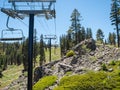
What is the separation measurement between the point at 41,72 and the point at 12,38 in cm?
1640

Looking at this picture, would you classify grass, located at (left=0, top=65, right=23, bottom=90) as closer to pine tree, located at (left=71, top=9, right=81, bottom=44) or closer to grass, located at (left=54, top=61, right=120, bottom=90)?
pine tree, located at (left=71, top=9, right=81, bottom=44)

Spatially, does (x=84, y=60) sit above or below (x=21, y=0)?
below

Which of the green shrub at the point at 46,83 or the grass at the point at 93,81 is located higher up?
the grass at the point at 93,81

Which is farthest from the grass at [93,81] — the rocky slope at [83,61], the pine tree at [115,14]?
the pine tree at [115,14]

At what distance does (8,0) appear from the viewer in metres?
18.4

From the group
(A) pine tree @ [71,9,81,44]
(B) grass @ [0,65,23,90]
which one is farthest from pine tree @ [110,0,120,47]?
(B) grass @ [0,65,23,90]

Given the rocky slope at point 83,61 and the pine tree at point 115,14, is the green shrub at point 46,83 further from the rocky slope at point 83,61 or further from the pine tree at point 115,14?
the pine tree at point 115,14

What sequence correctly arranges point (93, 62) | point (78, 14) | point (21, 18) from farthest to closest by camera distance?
point (78, 14) → point (93, 62) → point (21, 18)

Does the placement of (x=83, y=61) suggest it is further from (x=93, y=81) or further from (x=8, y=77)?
(x=8, y=77)

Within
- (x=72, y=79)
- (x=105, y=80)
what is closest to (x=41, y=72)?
(x=72, y=79)

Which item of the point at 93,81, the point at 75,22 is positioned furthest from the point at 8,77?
the point at 93,81

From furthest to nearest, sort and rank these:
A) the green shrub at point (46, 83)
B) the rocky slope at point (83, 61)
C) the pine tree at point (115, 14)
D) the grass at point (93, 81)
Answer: the pine tree at point (115, 14) → the rocky slope at point (83, 61) → the green shrub at point (46, 83) → the grass at point (93, 81)

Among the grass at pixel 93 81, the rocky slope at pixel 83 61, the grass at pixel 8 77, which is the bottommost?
the grass at pixel 8 77

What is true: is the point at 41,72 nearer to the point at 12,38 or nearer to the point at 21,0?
Answer: the point at 12,38
